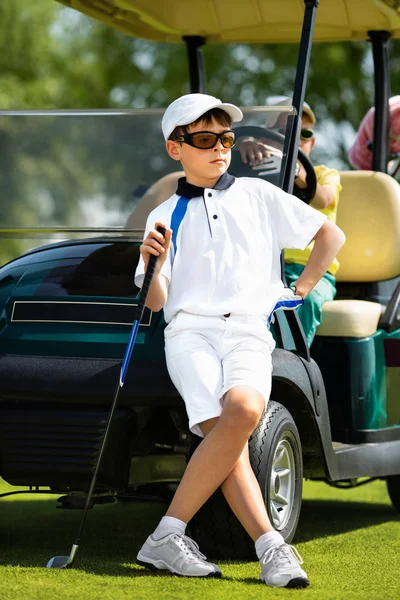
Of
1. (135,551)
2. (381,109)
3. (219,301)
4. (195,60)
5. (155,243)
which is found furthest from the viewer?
(195,60)

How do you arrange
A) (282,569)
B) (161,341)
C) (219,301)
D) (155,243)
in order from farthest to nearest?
1. (161,341)
2. (219,301)
3. (155,243)
4. (282,569)

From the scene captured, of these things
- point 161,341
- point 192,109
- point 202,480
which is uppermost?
point 192,109

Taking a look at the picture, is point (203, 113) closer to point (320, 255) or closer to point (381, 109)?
point (320, 255)

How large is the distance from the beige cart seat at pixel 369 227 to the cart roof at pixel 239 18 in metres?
0.75

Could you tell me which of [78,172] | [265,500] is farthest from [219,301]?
[78,172]

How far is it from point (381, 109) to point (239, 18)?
34.8 inches

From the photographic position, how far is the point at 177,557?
155 inches

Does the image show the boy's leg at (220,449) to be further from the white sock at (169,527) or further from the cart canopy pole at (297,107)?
the cart canopy pole at (297,107)

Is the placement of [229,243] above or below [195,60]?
below

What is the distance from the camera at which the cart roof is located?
5.83m

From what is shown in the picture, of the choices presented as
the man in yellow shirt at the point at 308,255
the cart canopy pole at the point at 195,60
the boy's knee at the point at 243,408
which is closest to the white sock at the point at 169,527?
the boy's knee at the point at 243,408

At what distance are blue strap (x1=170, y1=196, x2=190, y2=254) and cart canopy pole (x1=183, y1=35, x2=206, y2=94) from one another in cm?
253

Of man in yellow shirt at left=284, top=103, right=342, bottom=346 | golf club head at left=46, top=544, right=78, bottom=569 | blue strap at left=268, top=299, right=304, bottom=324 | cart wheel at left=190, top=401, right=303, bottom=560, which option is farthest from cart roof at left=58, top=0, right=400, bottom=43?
golf club head at left=46, top=544, right=78, bottom=569

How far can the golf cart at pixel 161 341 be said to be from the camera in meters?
4.24
